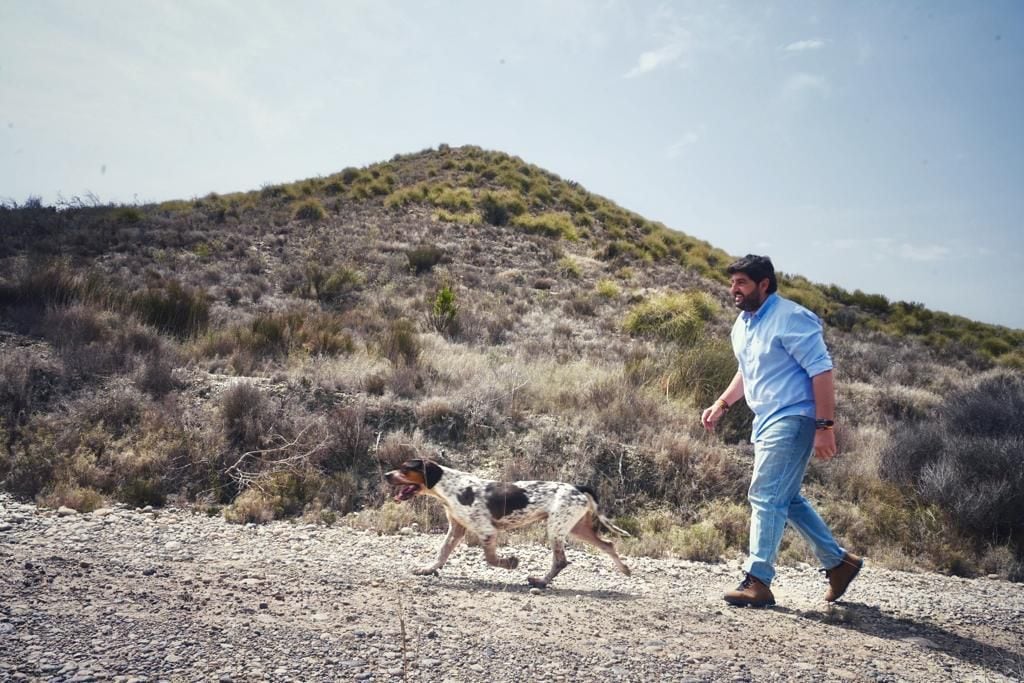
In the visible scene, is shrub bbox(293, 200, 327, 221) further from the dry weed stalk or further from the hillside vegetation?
the dry weed stalk

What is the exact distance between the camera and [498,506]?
4.99 meters

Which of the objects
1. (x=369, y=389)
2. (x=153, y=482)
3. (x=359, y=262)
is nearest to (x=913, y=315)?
(x=359, y=262)

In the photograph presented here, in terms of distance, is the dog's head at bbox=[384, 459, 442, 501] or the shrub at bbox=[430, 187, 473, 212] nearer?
the dog's head at bbox=[384, 459, 442, 501]

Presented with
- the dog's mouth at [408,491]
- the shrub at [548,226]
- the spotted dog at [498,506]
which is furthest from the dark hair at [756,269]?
the shrub at [548,226]

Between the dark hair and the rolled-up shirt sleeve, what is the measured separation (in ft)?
1.17

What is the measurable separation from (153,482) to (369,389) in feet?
11.0

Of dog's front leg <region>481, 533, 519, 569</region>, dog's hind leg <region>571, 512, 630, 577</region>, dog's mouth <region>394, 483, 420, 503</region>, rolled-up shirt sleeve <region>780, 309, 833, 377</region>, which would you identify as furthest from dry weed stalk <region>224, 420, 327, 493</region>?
rolled-up shirt sleeve <region>780, 309, 833, 377</region>

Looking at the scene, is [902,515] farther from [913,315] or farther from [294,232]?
[913,315]

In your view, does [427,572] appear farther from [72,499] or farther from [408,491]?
[72,499]

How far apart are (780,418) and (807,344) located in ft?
1.72

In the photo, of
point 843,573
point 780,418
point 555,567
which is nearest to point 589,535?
point 555,567

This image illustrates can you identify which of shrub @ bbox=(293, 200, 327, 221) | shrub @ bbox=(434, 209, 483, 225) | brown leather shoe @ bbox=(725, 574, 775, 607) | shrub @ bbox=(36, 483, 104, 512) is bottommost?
shrub @ bbox=(36, 483, 104, 512)

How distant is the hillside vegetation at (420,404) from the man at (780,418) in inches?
67.8

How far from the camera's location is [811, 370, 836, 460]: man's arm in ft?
14.1
